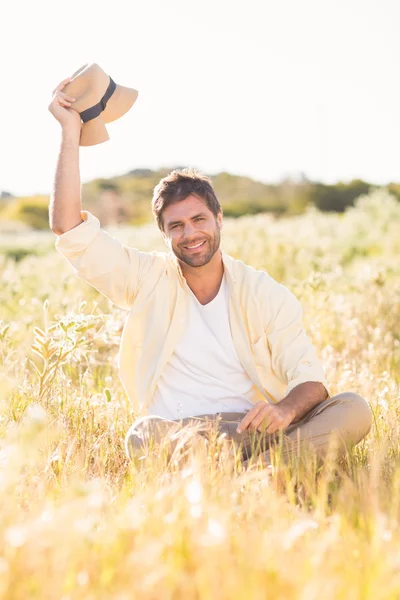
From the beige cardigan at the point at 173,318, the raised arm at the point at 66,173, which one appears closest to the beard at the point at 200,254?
the beige cardigan at the point at 173,318

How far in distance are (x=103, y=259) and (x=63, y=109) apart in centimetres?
74

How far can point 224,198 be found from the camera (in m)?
49.9

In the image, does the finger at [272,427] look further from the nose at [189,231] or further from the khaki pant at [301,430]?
the nose at [189,231]

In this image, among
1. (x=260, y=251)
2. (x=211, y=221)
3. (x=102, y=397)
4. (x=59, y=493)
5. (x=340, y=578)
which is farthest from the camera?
(x=260, y=251)

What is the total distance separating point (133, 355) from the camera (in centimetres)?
354

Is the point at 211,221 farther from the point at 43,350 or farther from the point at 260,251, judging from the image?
the point at 260,251

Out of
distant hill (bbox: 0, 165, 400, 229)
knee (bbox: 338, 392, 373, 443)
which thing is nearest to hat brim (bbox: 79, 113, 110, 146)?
knee (bbox: 338, 392, 373, 443)

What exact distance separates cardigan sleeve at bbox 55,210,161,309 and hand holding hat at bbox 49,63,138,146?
0.42 m

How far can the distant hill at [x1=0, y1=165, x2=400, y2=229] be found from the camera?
4450 cm

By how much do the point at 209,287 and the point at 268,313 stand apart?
345 millimetres

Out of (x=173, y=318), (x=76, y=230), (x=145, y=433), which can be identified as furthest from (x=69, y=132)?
(x=145, y=433)

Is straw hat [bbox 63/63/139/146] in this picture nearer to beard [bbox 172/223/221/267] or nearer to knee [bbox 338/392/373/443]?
beard [bbox 172/223/221/267]

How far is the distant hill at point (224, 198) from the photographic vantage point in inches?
1752

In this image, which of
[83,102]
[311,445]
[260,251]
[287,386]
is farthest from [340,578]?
[260,251]
